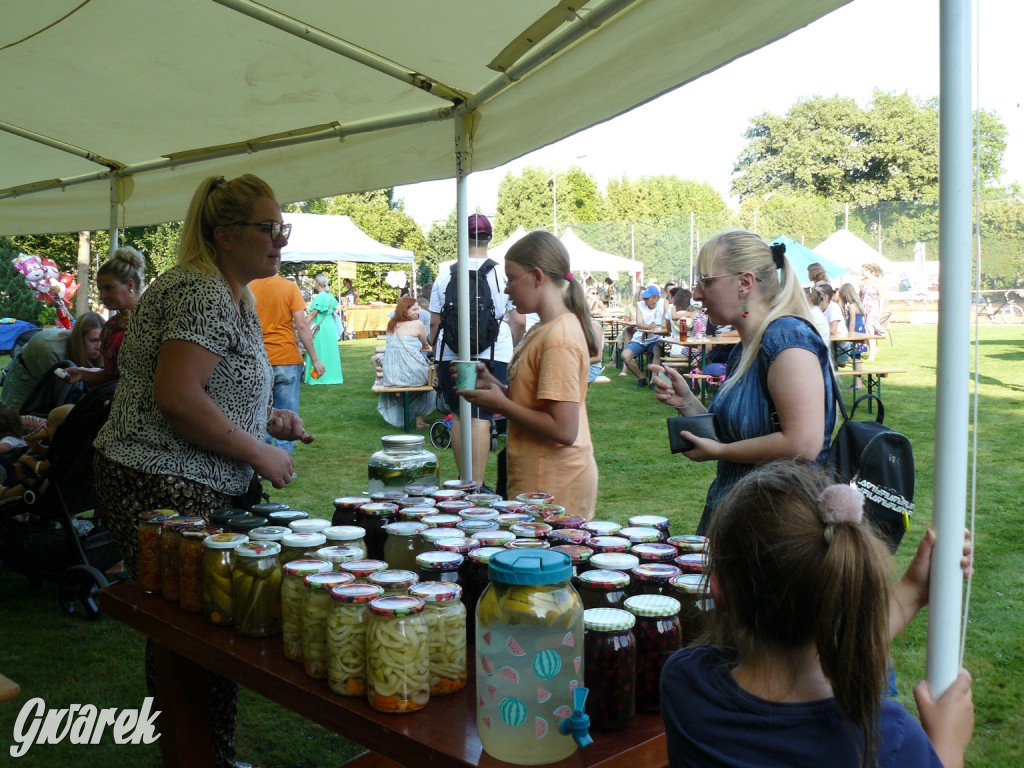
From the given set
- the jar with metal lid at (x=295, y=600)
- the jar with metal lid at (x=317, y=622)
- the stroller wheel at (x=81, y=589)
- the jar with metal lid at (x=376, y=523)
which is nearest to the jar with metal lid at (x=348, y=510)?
the jar with metal lid at (x=376, y=523)

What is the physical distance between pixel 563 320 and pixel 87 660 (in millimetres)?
2701

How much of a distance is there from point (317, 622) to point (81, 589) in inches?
129

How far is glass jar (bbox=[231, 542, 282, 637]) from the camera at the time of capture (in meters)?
1.84

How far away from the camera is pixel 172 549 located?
2082 millimetres

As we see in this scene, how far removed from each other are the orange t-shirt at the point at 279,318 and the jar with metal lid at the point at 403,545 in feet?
16.2

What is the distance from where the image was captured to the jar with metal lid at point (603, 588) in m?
1.53

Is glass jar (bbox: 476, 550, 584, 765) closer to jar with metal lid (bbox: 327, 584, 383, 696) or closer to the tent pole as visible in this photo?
jar with metal lid (bbox: 327, 584, 383, 696)

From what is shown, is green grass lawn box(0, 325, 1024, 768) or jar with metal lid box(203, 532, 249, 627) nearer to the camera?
jar with metal lid box(203, 532, 249, 627)

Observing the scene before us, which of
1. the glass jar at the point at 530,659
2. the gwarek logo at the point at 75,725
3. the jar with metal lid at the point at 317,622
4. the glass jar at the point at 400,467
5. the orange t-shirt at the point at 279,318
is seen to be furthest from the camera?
the orange t-shirt at the point at 279,318

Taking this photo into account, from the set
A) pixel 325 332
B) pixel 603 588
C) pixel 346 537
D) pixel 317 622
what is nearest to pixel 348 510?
pixel 346 537

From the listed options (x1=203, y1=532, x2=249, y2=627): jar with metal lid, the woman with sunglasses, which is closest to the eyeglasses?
the woman with sunglasses

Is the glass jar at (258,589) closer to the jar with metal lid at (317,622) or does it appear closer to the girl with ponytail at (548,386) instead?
the jar with metal lid at (317,622)

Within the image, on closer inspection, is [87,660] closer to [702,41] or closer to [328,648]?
[328,648]

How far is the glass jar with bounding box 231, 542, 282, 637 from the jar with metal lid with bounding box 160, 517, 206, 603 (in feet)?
0.90
